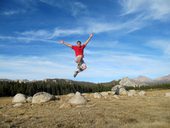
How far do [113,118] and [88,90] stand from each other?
399 feet

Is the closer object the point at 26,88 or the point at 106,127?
the point at 106,127

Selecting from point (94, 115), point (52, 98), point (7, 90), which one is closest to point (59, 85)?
point (7, 90)

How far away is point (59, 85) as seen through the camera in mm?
125750

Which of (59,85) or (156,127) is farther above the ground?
(59,85)

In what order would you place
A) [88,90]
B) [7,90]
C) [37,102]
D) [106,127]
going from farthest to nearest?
[88,90] < [7,90] < [37,102] < [106,127]

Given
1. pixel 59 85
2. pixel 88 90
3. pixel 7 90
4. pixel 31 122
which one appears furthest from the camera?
pixel 88 90

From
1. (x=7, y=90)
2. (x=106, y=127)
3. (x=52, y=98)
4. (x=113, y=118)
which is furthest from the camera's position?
(x=7, y=90)

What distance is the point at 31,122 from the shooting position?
14906mm

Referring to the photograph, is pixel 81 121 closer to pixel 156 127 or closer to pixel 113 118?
pixel 113 118

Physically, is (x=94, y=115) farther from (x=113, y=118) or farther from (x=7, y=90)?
(x=7, y=90)

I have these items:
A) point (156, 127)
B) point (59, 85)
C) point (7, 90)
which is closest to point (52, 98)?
point (156, 127)

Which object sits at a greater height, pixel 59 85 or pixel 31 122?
pixel 59 85

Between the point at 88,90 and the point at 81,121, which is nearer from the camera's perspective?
the point at 81,121

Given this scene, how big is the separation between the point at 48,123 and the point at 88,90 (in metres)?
124
